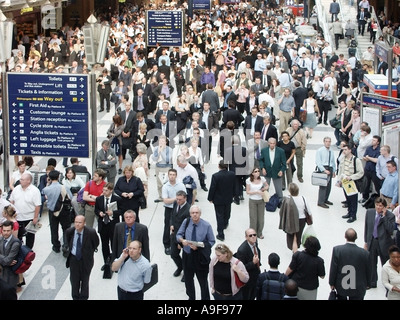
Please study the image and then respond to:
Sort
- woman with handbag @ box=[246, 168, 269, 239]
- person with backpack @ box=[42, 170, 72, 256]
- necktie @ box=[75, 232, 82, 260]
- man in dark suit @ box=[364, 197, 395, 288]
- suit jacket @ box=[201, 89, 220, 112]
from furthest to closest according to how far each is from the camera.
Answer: suit jacket @ box=[201, 89, 220, 112], woman with handbag @ box=[246, 168, 269, 239], person with backpack @ box=[42, 170, 72, 256], man in dark suit @ box=[364, 197, 395, 288], necktie @ box=[75, 232, 82, 260]

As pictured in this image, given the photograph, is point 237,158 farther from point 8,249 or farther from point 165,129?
point 8,249

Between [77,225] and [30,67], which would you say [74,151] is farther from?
[30,67]

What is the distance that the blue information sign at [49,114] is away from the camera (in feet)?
42.4

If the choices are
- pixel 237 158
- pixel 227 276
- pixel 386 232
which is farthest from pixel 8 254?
pixel 237 158

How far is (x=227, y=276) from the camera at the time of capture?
8.48 metres

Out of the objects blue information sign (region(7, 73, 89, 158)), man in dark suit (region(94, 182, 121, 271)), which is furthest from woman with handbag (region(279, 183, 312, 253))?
blue information sign (region(7, 73, 89, 158))

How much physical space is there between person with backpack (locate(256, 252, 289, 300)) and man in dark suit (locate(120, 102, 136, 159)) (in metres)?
8.23

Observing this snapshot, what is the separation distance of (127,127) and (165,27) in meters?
13.6

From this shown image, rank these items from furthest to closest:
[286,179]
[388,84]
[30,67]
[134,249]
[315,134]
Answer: [30,67]
[315,134]
[388,84]
[286,179]
[134,249]

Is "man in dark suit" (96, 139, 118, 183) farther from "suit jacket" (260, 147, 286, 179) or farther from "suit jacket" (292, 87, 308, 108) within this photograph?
"suit jacket" (292, 87, 308, 108)

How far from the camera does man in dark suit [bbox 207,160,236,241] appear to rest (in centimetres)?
1202
